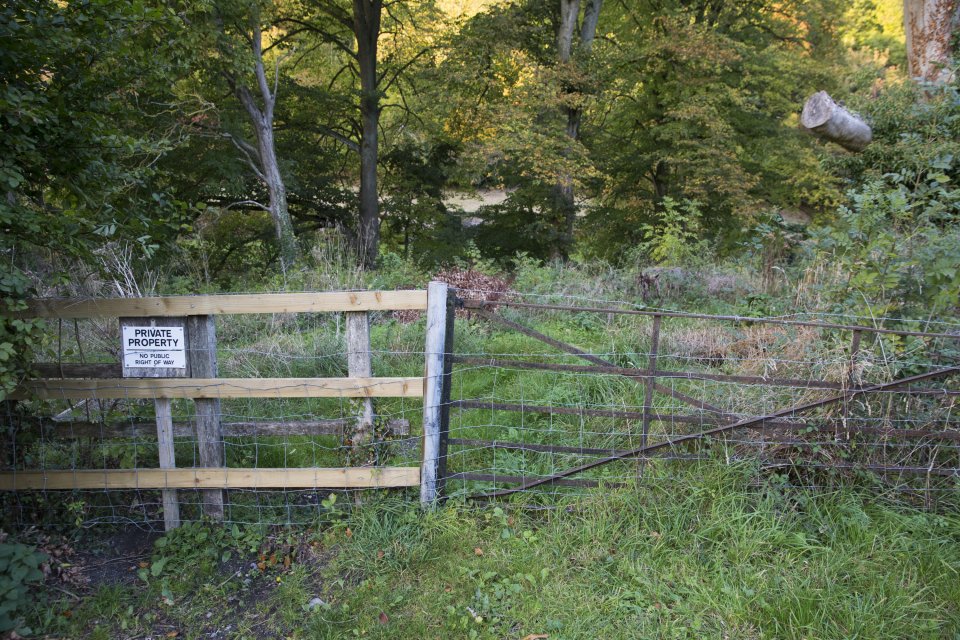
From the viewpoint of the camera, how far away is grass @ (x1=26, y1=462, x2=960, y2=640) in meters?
3.22

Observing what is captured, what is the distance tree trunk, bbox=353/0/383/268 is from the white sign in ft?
44.2

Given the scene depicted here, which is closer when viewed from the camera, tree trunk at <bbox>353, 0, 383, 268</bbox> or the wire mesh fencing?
the wire mesh fencing

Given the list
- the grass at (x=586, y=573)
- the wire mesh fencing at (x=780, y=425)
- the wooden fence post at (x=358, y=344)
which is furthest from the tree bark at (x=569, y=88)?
the grass at (x=586, y=573)

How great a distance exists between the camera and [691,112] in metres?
14.7

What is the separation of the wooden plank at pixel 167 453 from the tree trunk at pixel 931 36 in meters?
9.53

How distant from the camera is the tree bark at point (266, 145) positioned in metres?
13.7

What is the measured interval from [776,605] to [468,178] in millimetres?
14177

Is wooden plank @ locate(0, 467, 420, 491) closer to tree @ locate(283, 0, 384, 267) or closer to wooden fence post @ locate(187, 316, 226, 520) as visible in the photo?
wooden fence post @ locate(187, 316, 226, 520)

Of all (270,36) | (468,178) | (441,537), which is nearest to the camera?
(441,537)

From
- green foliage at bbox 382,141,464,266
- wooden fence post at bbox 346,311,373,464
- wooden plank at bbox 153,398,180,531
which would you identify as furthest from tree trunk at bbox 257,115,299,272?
wooden fence post at bbox 346,311,373,464

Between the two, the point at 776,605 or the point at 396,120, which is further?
the point at 396,120

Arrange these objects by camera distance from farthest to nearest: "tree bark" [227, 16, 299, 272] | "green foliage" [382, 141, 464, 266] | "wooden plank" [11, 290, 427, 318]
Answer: "green foliage" [382, 141, 464, 266] < "tree bark" [227, 16, 299, 272] < "wooden plank" [11, 290, 427, 318]

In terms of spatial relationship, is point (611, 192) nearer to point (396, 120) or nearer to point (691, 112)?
point (691, 112)

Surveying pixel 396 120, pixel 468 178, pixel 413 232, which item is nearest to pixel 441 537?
pixel 468 178
